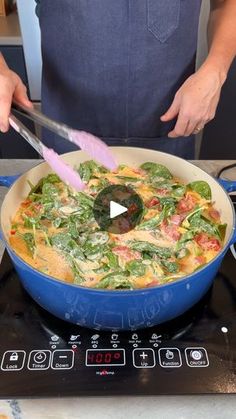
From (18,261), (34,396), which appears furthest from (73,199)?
(34,396)

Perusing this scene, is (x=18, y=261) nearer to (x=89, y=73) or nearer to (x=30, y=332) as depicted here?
(x=30, y=332)

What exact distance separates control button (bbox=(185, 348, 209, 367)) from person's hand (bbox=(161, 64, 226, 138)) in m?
0.46

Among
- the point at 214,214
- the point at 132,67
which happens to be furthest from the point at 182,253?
the point at 132,67

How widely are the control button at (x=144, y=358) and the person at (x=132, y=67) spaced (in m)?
0.47

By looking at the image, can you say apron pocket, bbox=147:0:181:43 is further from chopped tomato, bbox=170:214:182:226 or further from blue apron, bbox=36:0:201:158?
chopped tomato, bbox=170:214:182:226

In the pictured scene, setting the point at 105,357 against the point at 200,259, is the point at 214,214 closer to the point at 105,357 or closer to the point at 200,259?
the point at 200,259

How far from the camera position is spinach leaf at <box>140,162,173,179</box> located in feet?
2.76

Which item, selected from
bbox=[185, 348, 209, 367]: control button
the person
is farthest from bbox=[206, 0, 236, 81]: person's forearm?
bbox=[185, 348, 209, 367]: control button

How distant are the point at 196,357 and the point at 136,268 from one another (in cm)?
15

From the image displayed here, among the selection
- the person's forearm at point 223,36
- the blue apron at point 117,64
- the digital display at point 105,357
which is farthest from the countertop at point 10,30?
the digital display at point 105,357

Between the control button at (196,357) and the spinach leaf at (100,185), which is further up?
the spinach leaf at (100,185)

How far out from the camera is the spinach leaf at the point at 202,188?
80 centimetres

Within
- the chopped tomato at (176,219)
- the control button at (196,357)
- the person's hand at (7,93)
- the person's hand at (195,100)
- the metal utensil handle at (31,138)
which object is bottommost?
the control button at (196,357)

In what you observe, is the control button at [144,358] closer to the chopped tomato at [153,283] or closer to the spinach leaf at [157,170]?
the chopped tomato at [153,283]
